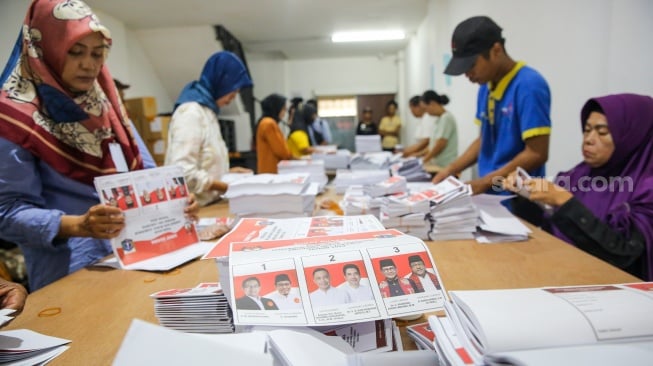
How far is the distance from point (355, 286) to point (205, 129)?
164cm

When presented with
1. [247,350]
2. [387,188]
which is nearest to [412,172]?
[387,188]

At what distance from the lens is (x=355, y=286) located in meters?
0.61

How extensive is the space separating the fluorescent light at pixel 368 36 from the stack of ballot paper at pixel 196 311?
6760 millimetres

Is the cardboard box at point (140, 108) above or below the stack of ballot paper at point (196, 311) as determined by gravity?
above

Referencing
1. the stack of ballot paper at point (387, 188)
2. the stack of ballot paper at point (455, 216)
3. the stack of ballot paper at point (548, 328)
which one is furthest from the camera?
the stack of ballot paper at point (387, 188)

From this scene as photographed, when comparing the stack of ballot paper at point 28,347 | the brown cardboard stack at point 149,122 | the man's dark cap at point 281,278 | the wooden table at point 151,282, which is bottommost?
the wooden table at point 151,282

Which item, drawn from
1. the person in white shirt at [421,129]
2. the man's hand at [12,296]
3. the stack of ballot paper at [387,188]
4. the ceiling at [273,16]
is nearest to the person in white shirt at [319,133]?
the ceiling at [273,16]

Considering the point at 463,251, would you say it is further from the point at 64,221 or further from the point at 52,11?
the point at 52,11

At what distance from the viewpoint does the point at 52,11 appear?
1186 millimetres

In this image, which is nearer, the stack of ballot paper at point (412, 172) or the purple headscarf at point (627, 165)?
the purple headscarf at point (627, 165)

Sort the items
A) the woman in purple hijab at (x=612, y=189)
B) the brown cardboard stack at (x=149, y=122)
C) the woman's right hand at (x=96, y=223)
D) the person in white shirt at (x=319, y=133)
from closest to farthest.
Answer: the woman's right hand at (x=96, y=223)
the woman in purple hijab at (x=612, y=189)
the brown cardboard stack at (x=149, y=122)
the person in white shirt at (x=319, y=133)

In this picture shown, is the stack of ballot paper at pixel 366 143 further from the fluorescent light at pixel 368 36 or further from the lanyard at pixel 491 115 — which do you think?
the fluorescent light at pixel 368 36

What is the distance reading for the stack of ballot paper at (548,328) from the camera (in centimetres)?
42

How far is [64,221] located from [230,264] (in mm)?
761
